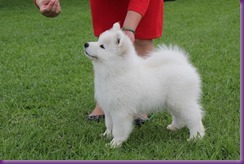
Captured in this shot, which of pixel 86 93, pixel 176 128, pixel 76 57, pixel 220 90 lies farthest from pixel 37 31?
pixel 176 128

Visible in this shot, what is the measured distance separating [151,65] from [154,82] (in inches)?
6.4

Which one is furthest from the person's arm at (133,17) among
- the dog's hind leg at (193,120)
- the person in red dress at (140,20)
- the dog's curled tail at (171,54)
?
the dog's hind leg at (193,120)

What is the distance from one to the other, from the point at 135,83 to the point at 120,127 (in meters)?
0.33

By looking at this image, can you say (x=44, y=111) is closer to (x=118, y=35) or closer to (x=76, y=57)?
(x=118, y=35)

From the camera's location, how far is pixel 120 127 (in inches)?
107

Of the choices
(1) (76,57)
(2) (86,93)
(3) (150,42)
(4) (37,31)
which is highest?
(3) (150,42)

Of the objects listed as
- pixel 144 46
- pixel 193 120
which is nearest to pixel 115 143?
pixel 193 120

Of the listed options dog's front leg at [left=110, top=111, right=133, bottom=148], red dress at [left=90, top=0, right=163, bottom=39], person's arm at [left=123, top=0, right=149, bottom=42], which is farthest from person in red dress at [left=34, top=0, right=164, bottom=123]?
dog's front leg at [left=110, top=111, right=133, bottom=148]

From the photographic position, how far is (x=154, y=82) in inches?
107

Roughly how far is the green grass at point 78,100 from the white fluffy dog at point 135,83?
7.6 inches

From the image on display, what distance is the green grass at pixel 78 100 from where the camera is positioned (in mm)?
2656

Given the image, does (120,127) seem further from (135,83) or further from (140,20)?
(140,20)

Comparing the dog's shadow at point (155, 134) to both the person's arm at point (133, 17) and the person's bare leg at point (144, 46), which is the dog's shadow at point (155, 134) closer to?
the person's bare leg at point (144, 46)

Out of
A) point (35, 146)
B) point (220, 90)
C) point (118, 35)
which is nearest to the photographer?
point (118, 35)
